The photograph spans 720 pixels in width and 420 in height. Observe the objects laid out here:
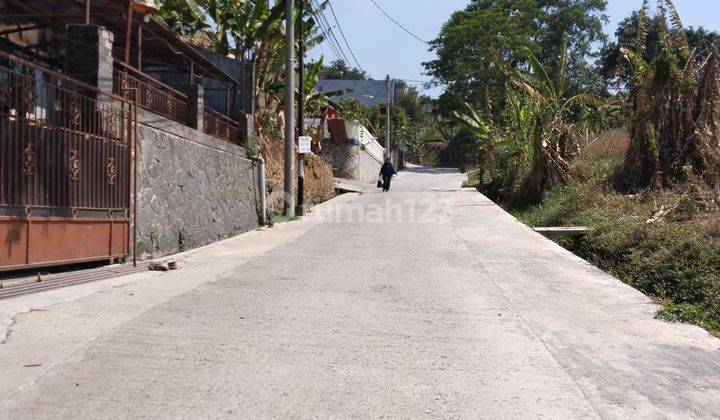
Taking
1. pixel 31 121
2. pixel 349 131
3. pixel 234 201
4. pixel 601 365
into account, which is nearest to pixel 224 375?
pixel 601 365

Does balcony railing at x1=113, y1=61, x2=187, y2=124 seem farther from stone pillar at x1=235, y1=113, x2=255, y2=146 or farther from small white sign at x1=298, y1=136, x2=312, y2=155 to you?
small white sign at x1=298, y1=136, x2=312, y2=155

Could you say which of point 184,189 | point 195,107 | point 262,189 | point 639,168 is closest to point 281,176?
point 262,189

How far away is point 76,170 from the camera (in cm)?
896

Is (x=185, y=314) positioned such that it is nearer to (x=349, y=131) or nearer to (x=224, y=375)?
(x=224, y=375)

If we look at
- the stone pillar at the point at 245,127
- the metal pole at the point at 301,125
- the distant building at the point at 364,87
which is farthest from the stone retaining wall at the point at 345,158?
the distant building at the point at 364,87

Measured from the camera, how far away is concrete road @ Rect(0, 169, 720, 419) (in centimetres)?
453

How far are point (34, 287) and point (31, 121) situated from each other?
2082mm

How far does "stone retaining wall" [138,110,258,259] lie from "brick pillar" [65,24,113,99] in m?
1.12

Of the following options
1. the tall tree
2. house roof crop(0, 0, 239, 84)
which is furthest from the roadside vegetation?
the tall tree

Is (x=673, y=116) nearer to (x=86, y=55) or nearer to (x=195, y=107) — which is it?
(x=195, y=107)

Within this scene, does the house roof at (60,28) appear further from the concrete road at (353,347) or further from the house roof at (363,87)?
the house roof at (363,87)

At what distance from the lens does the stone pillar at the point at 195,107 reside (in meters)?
14.3

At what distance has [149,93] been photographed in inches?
480

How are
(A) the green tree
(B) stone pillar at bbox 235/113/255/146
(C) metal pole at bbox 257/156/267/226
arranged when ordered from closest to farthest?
(B) stone pillar at bbox 235/113/255/146 < (C) metal pole at bbox 257/156/267/226 < (A) the green tree
